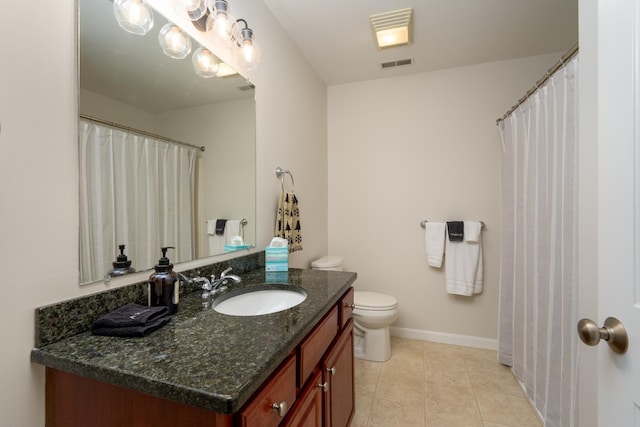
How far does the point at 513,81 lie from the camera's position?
2.38m

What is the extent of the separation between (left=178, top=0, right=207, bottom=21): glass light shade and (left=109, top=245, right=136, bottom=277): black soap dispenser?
1.01m

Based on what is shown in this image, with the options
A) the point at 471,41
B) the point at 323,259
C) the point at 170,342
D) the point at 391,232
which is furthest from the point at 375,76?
the point at 170,342

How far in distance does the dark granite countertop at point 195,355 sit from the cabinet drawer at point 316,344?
87 mm

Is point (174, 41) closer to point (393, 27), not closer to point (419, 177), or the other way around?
point (393, 27)

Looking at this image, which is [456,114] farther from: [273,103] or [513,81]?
[273,103]

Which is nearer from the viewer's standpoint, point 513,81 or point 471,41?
point 471,41

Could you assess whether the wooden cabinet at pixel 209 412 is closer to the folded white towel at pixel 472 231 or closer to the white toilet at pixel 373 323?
the white toilet at pixel 373 323

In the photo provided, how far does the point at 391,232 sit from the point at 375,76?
150 centimetres

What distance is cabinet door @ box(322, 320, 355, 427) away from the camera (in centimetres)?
114

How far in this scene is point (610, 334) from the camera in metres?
0.58

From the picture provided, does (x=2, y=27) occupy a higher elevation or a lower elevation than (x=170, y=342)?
higher

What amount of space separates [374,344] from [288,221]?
1.26 m

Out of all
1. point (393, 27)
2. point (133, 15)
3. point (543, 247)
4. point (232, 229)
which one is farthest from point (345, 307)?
point (393, 27)

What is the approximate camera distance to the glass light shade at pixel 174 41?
1.14 m
